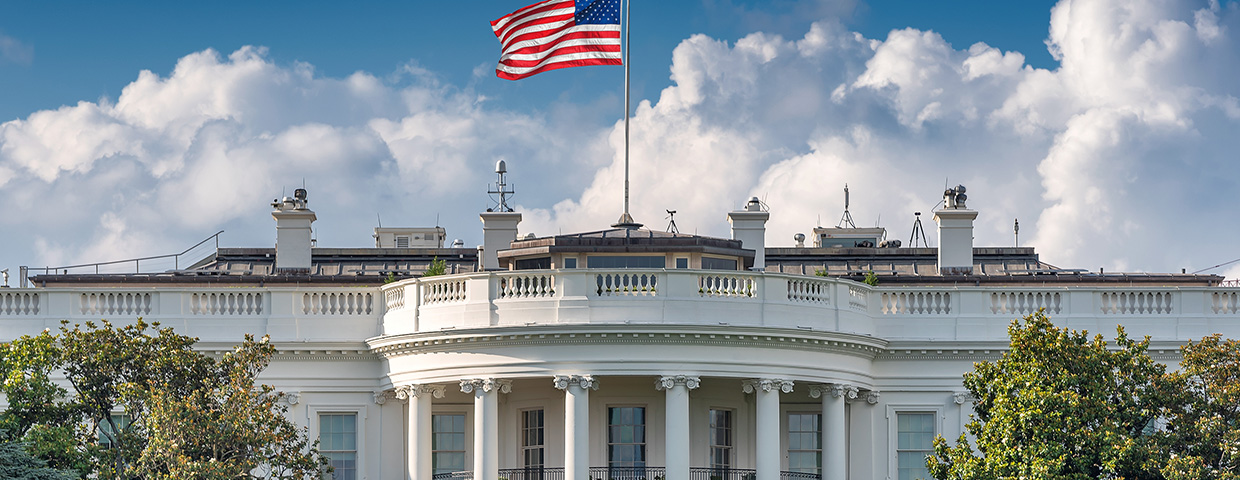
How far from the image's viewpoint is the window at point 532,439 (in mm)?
49812

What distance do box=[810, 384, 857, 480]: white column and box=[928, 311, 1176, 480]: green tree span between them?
3852 mm

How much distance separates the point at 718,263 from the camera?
169 ft

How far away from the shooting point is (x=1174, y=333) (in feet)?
164

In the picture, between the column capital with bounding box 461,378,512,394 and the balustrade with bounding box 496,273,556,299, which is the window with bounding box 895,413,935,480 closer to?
the balustrade with bounding box 496,273,556,299

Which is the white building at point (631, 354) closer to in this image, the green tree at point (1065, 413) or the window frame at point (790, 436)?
the window frame at point (790, 436)

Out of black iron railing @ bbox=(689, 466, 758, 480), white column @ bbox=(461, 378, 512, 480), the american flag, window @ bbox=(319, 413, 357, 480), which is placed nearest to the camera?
white column @ bbox=(461, 378, 512, 480)

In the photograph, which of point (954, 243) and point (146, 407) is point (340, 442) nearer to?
point (146, 407)

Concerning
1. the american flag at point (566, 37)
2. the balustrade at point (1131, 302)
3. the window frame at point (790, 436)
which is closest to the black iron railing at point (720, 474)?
the window frame at point (790, 436)

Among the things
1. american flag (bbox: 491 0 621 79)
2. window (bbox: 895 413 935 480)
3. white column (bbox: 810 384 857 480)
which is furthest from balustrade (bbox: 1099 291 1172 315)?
american flag (bbox: 491 0 621 79)

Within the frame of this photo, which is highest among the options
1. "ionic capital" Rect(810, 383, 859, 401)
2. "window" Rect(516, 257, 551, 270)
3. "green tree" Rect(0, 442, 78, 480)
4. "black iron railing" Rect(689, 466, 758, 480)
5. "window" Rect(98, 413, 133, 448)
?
"window" Rect(516, 257, 551, 270)

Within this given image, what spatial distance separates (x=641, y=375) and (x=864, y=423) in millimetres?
6785

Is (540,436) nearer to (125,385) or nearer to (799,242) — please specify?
(125,385)

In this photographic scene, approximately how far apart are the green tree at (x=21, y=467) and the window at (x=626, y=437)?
42.2 feet

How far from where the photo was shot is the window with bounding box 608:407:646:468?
49062mm
